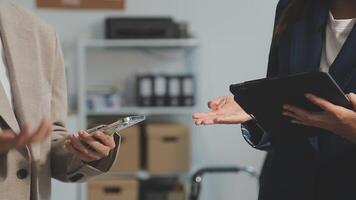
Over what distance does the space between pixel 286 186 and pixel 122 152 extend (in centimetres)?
208

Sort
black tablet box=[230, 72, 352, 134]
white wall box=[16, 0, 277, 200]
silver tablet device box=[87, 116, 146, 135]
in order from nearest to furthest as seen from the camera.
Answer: black tablet box=[230, 72, 352, 134], silver tablet device box=[87, 116, 146, 135], white wall box=[16, 0, 277, 200]

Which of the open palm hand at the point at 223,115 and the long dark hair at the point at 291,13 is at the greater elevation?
the long dark hair at the point at 291,13

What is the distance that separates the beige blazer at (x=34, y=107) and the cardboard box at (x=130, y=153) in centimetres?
189

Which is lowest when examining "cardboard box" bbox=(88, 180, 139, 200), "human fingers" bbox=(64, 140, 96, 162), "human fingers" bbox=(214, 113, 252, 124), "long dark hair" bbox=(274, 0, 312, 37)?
"cardboard box" bbox=(88, 180, 139, 200)

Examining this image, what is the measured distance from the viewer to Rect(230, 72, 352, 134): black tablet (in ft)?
3.23

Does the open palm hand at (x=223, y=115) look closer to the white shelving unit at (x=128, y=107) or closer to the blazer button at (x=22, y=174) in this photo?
the blazer button at (x=22, y=174)

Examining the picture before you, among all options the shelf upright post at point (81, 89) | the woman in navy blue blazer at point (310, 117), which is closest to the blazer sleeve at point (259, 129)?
the woman in navy blue blazer at point (310, 117)

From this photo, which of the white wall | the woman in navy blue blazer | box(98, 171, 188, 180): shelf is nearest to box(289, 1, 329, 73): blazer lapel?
the woman in navy blue blazer

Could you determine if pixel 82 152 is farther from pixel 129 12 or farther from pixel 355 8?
pixel 129 12

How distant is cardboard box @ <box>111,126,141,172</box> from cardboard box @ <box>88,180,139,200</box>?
0.27 ft

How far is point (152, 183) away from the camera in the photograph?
11.5 ft

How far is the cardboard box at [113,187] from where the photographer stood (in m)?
3.20

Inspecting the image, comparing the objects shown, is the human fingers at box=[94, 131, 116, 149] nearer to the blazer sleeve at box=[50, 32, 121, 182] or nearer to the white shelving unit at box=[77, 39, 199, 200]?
the blazer sleeve at box=[50, 32, 121, 182]

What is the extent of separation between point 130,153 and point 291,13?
2.10m
